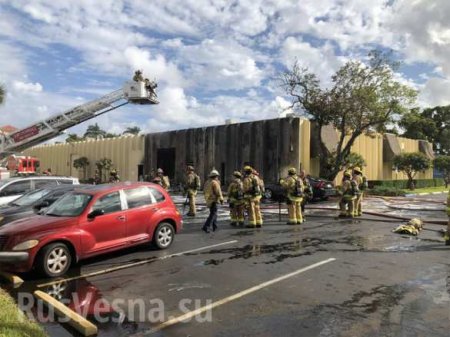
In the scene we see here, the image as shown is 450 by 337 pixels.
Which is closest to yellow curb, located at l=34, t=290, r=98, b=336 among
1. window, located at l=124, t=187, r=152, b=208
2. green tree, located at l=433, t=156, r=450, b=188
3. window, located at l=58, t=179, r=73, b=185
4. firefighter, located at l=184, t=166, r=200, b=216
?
window, located at l=124, t=187, r=152, b=208

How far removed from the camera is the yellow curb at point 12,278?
25.0ft

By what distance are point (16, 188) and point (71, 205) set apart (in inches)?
248

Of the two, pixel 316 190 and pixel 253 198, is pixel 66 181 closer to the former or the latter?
pixel 253 198

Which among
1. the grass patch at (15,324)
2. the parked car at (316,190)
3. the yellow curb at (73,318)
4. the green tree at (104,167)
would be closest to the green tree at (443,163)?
the parked car at (316,190)

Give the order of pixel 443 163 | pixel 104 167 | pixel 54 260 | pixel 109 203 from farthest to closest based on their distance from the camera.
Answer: pixel 104 167
pixel 443 163
pixel 109 203
pixel 54 260

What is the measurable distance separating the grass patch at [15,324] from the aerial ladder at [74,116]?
634 inches

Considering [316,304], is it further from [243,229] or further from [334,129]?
[334,129]

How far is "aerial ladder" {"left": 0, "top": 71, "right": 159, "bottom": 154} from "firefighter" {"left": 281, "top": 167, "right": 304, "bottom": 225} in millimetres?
9400

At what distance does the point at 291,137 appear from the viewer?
29141 mm

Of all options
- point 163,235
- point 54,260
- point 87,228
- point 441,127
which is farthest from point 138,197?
point 441,127

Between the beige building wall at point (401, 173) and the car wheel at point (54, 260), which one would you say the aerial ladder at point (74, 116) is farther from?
the beige building wall at point (401, 173)

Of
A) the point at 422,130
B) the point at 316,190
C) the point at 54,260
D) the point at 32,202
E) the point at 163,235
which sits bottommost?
the point at 54,260

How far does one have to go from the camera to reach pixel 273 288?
7188 mm

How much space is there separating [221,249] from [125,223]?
229 centimetres
